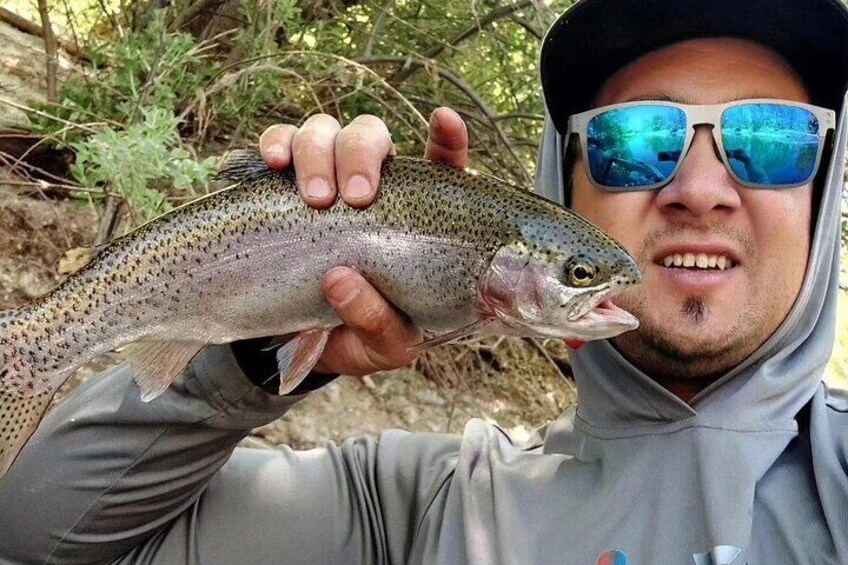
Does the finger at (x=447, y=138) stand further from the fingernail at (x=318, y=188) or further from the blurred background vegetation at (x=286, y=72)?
the blurred background vegetation at (x=286, y=72)

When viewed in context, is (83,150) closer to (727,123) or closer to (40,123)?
(40,123)

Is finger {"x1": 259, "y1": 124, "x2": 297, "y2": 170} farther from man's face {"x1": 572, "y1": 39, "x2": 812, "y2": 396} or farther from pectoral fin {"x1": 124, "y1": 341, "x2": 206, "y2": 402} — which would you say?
man's face {"x1": 572, "y1": 39, "x2": 812, "y2": 396}

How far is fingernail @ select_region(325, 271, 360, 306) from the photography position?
1.82m

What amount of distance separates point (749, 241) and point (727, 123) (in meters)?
0.34

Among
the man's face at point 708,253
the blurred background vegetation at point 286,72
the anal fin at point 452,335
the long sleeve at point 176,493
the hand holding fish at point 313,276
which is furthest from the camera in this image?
the blurred background vegetation at point 286,72

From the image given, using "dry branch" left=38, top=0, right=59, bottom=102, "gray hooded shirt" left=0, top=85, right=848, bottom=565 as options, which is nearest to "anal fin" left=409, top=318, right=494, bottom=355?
"gray hooded shirt" left=0, top=85, right=848, bottom=565

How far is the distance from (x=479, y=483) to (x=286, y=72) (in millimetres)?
2443

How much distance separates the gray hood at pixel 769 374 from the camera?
2238 millimetres

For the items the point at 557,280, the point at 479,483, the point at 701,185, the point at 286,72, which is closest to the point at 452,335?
the point at 557,280

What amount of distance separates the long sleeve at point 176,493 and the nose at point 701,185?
113 centimetres

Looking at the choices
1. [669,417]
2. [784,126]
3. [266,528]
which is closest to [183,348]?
[266,528]

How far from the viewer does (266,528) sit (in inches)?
88.2

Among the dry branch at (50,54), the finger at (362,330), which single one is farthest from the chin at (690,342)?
the dry branch at (50,54)

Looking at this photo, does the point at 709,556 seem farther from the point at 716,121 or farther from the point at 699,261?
the point at 716,121
